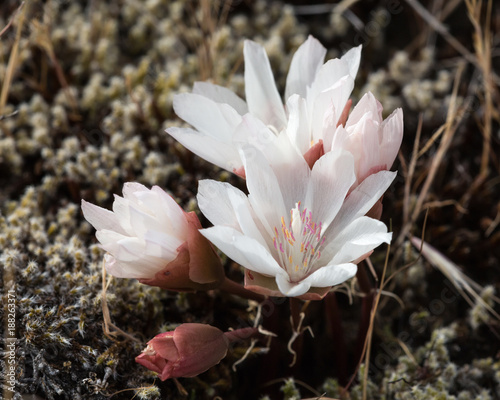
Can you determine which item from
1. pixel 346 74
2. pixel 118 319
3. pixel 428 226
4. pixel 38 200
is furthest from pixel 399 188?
pixel 38 200

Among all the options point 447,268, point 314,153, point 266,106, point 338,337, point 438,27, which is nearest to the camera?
point 314,153

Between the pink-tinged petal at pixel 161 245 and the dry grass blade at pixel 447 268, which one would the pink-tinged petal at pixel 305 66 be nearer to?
the pink-tinged petal at pixel 161 245

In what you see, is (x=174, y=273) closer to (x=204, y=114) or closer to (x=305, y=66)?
(x=204, y=114)

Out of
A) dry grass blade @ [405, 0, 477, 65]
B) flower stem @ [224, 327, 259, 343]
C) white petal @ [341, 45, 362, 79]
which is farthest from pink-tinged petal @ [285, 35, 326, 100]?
dry grass blade @ [405, 0, 477, 65]

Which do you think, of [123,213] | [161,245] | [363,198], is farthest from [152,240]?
[363,198]

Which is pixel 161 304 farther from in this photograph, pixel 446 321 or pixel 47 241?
pixel 446 321

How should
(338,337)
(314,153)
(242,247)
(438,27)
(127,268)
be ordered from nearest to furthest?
1. (242,247)
2. (127,268)
3. (314,153)
4. (338,337)
5. (438,27)

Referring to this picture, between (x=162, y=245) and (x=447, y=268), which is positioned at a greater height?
(x=162, y=245)
